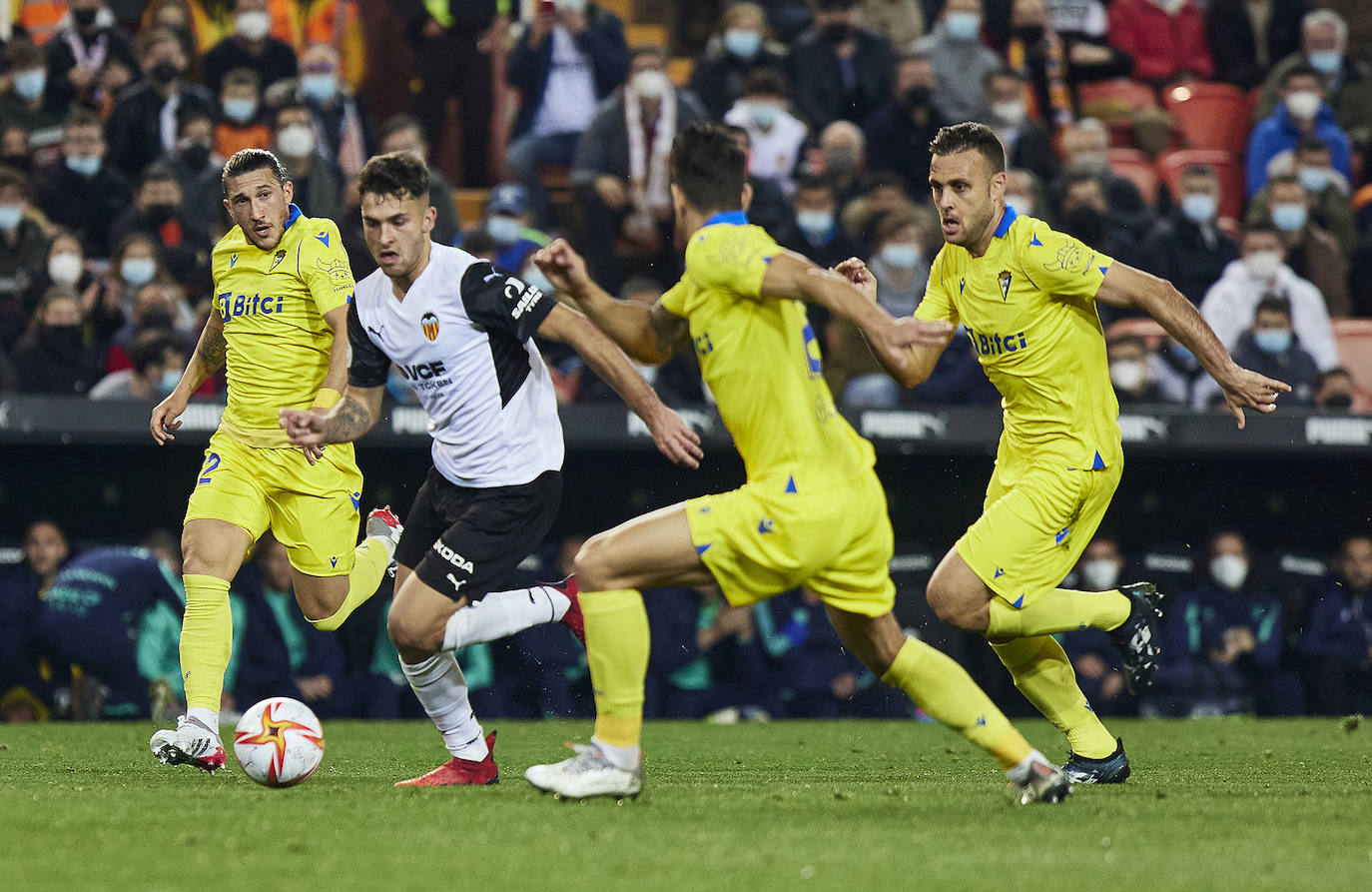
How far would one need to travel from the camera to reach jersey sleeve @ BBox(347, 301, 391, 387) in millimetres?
6156

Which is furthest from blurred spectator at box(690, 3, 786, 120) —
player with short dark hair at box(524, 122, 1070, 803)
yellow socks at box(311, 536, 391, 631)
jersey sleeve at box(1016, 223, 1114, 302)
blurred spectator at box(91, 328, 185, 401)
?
player with short dark hair at box(524, 122, 1070, 803)

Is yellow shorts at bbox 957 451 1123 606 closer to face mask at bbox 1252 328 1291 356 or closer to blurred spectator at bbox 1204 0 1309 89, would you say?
face mask at bbox 1252 328 1291 356

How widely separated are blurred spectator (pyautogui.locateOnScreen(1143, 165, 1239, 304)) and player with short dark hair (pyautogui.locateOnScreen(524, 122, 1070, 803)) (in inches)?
298

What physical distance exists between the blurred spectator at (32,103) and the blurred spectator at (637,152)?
3616mm

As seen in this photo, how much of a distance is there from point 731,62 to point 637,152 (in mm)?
1339

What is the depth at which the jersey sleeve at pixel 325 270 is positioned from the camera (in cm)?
684

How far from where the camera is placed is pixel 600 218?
469 inches

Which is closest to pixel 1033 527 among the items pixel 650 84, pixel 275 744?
pixel 275 744

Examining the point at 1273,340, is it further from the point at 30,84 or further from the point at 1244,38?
the point at 30,84

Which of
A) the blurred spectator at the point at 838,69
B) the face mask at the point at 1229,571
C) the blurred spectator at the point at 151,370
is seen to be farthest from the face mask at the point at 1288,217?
the blurred spectator at the point at 151,370

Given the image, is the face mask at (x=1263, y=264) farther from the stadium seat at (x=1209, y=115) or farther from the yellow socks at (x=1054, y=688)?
the yellow socks at (x=1054, y=688)

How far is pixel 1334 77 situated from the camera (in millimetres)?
14430

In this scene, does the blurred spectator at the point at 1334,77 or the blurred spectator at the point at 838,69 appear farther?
the blurred spectator at the point at 1334,77

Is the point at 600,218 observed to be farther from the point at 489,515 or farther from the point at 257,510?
the point at 489,515
